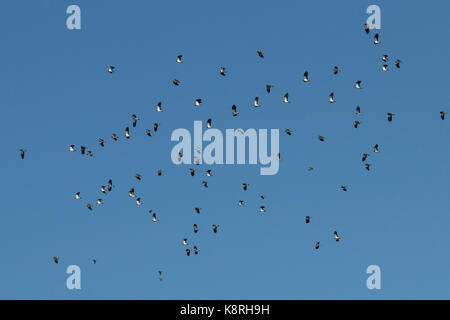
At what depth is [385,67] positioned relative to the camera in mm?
85375

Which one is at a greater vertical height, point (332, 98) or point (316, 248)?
point (332, 98)
